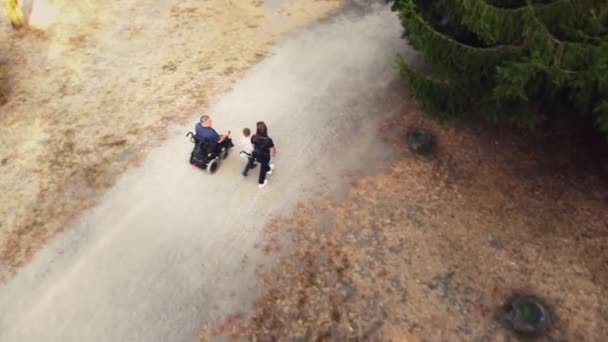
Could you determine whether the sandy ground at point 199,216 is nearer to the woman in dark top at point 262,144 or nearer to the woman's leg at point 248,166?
the woman's leg at point 248,166

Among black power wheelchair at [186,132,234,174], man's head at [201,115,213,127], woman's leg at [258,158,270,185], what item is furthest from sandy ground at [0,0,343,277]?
woman's leg at [258,158,270,185]

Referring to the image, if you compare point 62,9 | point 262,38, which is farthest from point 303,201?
point 62,9

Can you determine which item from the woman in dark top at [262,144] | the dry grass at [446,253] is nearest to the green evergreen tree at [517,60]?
the dry grass at [446,253]

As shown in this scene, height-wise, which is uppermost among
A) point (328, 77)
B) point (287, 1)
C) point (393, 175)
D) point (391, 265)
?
point (287, 1)

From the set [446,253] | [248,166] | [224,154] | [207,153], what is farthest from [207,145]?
[446,253]

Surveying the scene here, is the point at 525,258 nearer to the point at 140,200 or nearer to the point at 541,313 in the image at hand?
the point at 541,313

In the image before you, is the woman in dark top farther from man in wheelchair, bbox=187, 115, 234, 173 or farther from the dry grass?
the dry grass

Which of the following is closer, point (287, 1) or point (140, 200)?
point (140, 200)

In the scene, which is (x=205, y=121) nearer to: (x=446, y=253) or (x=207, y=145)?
(x=207, y=145)
